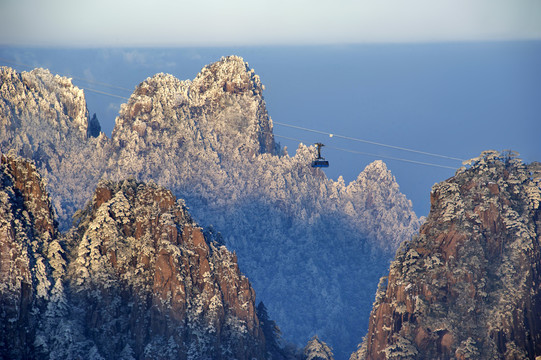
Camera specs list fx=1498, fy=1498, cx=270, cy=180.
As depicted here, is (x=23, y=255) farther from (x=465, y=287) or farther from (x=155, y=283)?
(x=465, y=287)

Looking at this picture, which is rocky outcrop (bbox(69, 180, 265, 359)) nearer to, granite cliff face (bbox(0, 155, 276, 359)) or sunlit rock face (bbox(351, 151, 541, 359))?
granite cliff face (bbox(0, 155, 276, 359))

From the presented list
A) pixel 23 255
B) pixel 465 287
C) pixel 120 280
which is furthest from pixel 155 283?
pixel 465 287

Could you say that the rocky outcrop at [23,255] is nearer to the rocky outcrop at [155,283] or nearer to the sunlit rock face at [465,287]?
the rocky outcrop at [155,283]

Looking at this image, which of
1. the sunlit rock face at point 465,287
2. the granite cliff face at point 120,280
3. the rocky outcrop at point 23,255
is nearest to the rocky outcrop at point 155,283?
the granite cliff face at point 120,280

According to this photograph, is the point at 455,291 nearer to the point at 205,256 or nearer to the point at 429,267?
the point at 429,267

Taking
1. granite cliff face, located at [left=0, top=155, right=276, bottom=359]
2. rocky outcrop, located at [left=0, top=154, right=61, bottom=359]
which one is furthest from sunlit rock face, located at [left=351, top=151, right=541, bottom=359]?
rocky outcrop, located at [left=0, top=154, right=61, bottom=359]

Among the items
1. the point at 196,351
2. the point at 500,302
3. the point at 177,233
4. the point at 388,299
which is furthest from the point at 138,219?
the point at 500,302
